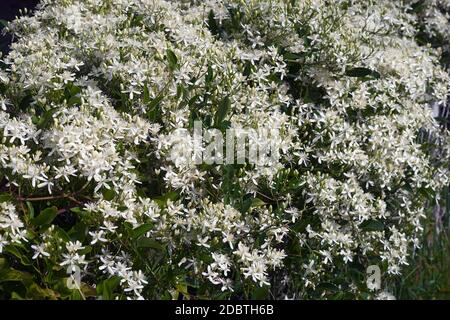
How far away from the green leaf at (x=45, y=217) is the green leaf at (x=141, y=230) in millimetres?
283

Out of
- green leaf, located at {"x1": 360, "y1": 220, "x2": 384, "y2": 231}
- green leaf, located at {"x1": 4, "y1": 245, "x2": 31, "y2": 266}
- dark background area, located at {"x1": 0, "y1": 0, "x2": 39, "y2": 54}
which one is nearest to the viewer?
green leaf, located at {"x1": 4, "y1": 245, "x2": 31, "y2": 266}

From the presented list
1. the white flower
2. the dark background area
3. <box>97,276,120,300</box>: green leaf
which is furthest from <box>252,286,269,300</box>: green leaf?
the dark background area

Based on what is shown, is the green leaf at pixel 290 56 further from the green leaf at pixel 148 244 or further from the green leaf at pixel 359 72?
the green leaf at pixel 148 244

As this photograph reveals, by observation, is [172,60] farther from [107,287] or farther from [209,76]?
[107,287]

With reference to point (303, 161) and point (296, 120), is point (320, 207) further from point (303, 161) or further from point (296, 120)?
point (296, 120)

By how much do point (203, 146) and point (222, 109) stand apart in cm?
18

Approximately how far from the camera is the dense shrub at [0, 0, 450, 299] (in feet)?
8.51

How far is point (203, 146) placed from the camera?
9.48ft

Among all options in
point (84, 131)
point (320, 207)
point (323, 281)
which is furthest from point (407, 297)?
point (84, 131)

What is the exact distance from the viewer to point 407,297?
Answer: 14.0ft

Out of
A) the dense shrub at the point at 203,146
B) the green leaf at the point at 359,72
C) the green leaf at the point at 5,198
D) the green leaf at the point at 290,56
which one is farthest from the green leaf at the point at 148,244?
the green leaf at the point at 359,72

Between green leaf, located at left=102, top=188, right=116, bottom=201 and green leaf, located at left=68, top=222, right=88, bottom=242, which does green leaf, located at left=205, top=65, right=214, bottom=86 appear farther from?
green leaf, located at left=68, top=222, right=88, bottom=242

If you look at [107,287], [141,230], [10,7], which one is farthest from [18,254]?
[10,7]

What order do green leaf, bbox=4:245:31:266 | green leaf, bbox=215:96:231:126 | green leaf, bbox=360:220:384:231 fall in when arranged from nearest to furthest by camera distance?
green leaf, bbox=4:245:31:266, green leaf, bbox=215:96:231:126, green leaf, bbox=360:220:384:231
